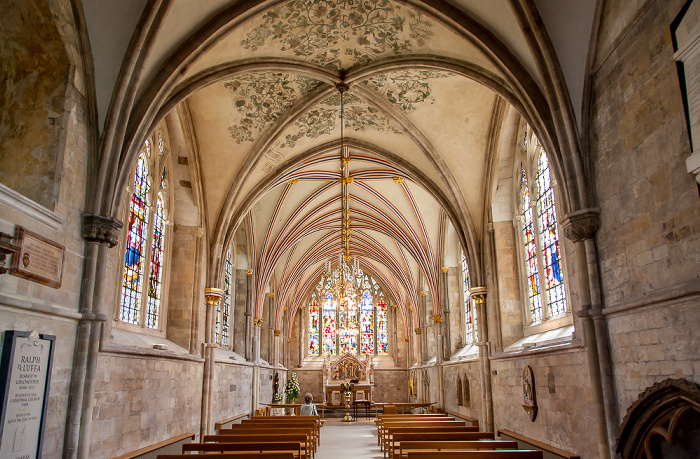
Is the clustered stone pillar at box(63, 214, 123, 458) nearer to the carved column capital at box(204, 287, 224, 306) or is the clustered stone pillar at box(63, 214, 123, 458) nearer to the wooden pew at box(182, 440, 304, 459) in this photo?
the wooden pew at box(182, 440, 304, 459)

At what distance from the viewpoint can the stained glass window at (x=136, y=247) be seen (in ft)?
32.9

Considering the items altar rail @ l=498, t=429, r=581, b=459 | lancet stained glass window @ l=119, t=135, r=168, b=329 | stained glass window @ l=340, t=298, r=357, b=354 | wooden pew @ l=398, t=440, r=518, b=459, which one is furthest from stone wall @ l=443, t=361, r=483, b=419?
stained glass window @ l=340, t=298, r=357, b=354

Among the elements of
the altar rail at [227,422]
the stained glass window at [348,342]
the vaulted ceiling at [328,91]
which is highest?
the vaulted ceiling at [328,91]

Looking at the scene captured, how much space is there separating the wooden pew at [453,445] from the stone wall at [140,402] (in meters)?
4.37

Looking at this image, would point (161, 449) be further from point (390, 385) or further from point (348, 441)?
point (390, 385)

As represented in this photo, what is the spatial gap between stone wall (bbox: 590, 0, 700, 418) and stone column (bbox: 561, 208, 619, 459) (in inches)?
4.4

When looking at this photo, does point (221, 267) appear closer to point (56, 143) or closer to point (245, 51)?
point (245, 51)

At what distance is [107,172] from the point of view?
25.4 feet

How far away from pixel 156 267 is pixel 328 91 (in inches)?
213

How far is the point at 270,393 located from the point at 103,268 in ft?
60.4

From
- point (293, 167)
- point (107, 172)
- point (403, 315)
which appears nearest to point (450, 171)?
point (293, 167)

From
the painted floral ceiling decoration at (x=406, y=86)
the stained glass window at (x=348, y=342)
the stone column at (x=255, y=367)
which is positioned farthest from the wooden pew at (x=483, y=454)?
the stained glass window at (x=348, y=342)

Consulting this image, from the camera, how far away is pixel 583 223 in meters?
7.29

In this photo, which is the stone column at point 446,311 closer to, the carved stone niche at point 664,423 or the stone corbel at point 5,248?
the carved stone niche at point 664,423
